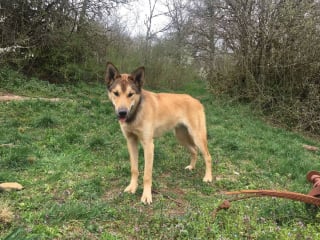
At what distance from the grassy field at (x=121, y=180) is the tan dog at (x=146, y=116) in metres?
0.41

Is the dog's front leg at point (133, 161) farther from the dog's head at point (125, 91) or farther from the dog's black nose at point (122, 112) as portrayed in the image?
the dog's black nose at point (122, 112)

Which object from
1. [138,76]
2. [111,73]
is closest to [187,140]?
[138,76]

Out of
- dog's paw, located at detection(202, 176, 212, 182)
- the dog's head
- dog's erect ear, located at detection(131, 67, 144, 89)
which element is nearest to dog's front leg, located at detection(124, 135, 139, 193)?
the dog's head

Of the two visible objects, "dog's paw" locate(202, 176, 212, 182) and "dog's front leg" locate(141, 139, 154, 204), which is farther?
"dog's paw" locate(202, 176, 212, 182)

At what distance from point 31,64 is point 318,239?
43.0ft

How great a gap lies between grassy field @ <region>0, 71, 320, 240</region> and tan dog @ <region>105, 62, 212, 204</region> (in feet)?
1.36

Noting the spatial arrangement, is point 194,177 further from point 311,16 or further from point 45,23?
point 45,23

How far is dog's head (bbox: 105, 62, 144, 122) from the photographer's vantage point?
4.44 m

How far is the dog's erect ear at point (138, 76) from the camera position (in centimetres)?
470

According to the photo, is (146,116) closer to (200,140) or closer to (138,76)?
(138,76)

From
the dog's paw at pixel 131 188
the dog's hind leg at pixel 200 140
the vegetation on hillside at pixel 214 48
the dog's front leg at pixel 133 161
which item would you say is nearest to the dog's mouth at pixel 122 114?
the dog's front leg at pixel 133 161

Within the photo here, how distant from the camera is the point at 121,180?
5051 mm

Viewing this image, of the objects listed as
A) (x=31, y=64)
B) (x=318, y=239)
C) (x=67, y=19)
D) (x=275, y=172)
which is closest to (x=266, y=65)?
(x=275, y=172)

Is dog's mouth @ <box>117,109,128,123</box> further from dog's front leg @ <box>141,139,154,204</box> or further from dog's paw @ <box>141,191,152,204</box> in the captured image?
dog's paw @ <box>141,191,152,204</box>
